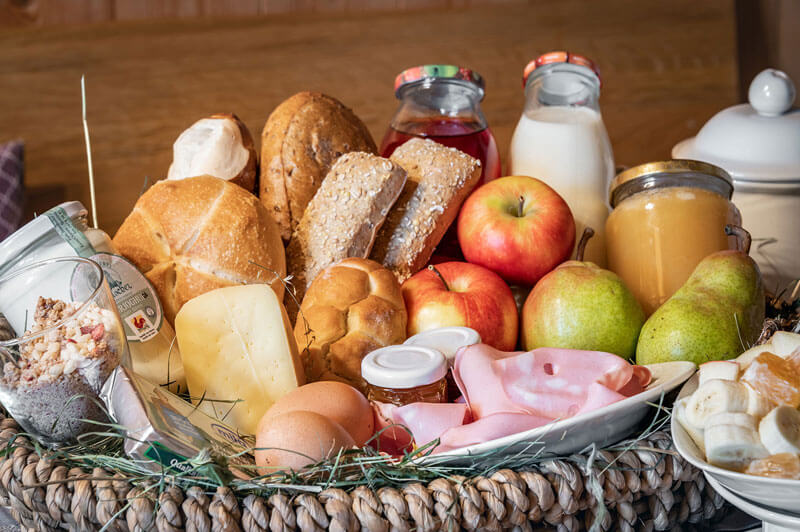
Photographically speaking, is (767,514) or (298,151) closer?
(767,514)

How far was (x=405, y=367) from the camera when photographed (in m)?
0.73

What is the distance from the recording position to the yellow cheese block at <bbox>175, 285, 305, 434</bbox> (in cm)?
79

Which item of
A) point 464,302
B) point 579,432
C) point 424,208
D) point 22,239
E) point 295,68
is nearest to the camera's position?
point 579,432

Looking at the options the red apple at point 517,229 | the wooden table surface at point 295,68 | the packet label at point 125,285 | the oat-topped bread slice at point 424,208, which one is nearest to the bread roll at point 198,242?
the packet label at point 125,285

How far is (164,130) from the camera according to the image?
1.80 m

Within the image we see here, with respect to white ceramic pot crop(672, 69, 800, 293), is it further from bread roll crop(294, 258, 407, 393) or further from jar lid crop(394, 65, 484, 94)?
bread roll crop(294, 258, 407, 393)

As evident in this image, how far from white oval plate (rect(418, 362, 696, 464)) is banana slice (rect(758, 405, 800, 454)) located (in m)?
0.12

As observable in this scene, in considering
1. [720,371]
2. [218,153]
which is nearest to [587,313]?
[720,371]

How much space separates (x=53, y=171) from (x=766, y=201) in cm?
158

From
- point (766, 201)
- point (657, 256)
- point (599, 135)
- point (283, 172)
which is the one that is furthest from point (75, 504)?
point (766, 201)

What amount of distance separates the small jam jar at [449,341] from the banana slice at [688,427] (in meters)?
0.25

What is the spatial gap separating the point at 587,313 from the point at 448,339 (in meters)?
0.18

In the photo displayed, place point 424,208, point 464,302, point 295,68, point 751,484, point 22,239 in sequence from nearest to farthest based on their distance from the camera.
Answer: point 751,484
point 22,239
point 464,302
point 424,208
point 295,68

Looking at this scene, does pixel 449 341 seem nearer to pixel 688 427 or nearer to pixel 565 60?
pixel 688 427
